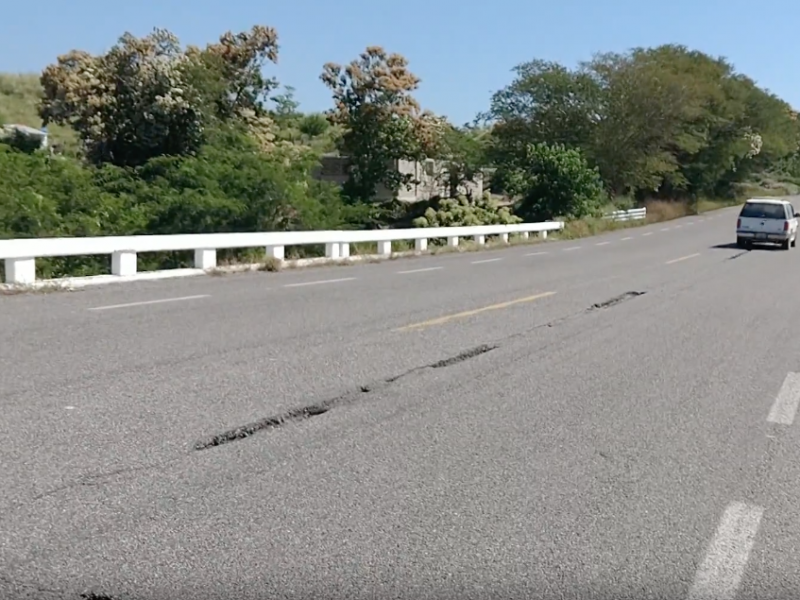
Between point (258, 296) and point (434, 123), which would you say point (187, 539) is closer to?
point (258, 296)

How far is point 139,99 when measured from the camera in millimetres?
43375

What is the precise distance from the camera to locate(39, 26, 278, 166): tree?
42469mm

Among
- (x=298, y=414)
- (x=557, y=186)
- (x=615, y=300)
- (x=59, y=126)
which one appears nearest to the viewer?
(x=298, y=414)

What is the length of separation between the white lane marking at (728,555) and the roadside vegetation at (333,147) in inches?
713

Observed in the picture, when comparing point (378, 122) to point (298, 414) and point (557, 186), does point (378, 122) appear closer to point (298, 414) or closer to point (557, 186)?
point (557, 186)

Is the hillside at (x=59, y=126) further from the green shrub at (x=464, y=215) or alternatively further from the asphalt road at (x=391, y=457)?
the asphalt road at (x=391, y=457)

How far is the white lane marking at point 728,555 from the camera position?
4410 mm

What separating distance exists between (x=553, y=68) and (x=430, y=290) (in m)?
51.2

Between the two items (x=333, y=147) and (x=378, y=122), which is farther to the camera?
(x=333, y=147)

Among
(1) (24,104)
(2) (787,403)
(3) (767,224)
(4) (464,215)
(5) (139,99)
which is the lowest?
(2) (787,403)

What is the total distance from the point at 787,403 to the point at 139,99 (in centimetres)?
3920

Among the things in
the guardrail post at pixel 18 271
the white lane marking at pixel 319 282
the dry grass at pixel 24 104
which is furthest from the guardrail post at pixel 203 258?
the dry grass at pixel 24 104

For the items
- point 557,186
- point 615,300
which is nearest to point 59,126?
point 557,186

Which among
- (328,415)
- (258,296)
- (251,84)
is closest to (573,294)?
(258,296)
